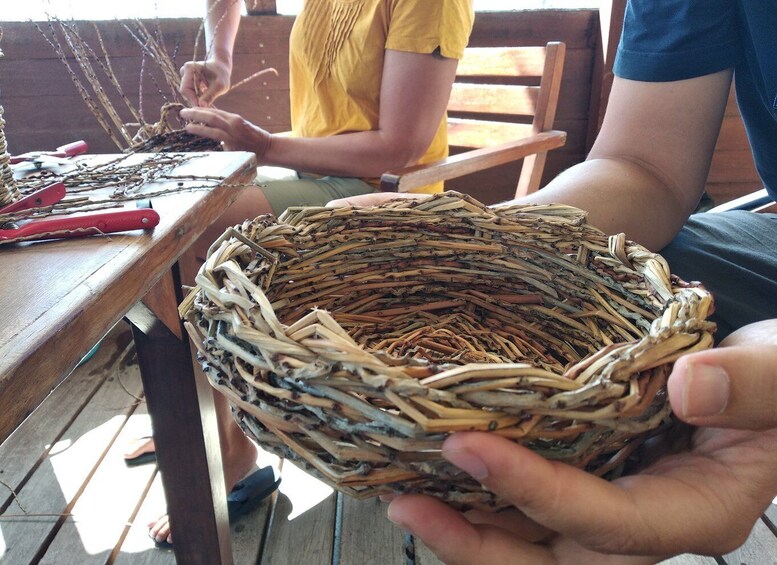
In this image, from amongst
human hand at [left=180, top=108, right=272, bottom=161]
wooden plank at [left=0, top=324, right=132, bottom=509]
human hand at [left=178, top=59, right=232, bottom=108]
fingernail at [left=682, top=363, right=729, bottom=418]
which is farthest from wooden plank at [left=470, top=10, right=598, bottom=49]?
fingernail at [left=682, top=363, right=729, bottom=418]

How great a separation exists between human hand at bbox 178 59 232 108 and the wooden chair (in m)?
0.52

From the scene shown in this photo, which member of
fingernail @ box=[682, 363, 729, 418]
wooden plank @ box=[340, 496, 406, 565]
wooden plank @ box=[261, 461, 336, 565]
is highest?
fingernail @ box=[682, 363, 729, 418]

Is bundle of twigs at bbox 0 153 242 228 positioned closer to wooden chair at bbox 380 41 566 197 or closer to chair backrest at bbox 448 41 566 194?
→ wooden chair at bbox 380 41 566 197

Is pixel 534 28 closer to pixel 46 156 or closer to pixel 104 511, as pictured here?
pixel 46 156

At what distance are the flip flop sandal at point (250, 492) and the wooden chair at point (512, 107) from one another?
63cm

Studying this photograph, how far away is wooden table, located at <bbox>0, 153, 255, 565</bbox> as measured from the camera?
1.14 feet

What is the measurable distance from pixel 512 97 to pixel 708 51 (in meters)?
0.70

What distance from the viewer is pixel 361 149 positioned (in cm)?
112

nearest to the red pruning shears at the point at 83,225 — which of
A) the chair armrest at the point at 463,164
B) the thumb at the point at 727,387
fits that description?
the thumb at the point at 727,387

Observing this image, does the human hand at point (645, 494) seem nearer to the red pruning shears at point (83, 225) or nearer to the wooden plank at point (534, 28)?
the red pruning shears at point (83, 225)

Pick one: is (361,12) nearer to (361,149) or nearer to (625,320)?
(361,149)

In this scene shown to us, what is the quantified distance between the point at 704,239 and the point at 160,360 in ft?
2.10

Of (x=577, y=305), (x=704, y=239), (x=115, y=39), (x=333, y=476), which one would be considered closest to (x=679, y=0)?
(x=704, y=239)

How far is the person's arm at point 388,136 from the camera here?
42.2 inches
